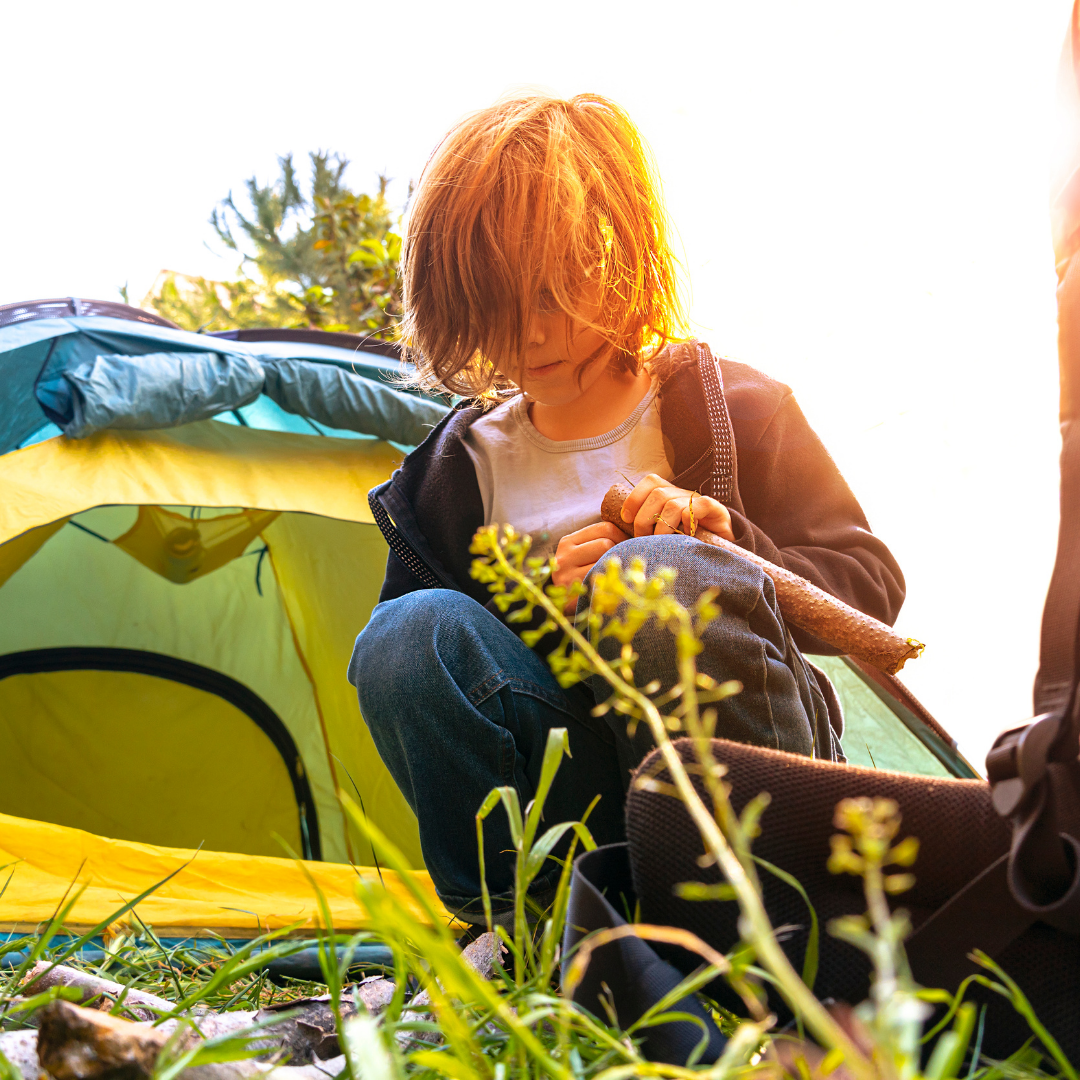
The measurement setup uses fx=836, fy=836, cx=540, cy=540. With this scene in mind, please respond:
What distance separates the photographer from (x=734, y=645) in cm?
70

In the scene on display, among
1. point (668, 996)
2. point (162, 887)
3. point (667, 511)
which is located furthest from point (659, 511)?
point (162, 887)

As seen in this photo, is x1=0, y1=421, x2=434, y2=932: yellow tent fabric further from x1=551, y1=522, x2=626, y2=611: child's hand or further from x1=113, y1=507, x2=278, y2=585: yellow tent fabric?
x1=551, y1=522, x2=626, y2=611: child's hand

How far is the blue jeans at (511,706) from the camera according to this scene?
713 millimetres

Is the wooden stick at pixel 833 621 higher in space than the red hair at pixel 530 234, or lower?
lower

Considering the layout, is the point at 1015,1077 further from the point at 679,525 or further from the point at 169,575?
the point at 169,575

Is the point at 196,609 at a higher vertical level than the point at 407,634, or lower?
lower

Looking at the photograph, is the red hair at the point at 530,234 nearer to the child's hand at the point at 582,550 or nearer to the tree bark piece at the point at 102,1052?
the child's hand at the point at 582,550

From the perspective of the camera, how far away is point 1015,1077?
13.0 inches

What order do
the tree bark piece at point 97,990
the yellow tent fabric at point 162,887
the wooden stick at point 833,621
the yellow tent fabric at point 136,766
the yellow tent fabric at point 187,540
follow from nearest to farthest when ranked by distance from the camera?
the tree bark piece at point 97,990 < the wooden stick at point 833,621 < the yellow tent fabric at point 162,887 < the yellow tent fabric at point 136,766 < the yellow tent fabric at point 187,540

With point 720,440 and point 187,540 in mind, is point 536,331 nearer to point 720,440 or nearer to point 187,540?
point 720,440

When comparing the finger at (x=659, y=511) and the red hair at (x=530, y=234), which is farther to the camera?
the red hair at (x=530, y=234)

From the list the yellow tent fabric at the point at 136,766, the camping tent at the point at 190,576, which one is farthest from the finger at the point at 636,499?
the yellow tent fabric at the point at 136,766

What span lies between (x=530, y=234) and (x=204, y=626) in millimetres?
1482

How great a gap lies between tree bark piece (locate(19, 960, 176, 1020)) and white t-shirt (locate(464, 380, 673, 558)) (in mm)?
574
